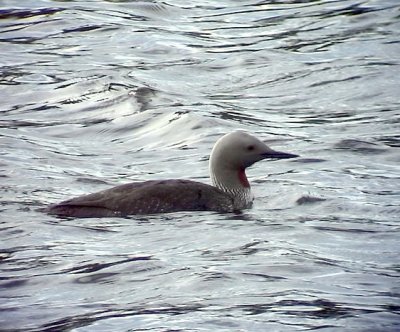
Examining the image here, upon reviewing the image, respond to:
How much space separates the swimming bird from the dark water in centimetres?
13

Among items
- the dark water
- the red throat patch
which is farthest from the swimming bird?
the dark water

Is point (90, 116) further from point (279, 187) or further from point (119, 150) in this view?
point (279, 187)

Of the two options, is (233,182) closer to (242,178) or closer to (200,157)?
(242,178)

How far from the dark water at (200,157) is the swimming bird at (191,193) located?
0.43ft

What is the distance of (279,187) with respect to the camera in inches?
631

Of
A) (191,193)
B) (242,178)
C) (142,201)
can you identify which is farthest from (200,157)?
(142,201)

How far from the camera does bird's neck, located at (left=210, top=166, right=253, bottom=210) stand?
15.2 metres

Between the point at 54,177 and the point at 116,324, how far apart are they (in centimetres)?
570

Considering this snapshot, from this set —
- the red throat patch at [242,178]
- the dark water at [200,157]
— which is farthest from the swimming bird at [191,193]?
the dark water at [200,157]

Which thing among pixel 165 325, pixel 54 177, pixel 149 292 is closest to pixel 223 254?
pixel 149 292

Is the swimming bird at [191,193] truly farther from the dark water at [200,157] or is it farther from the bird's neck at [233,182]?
the dark water at [200,157]

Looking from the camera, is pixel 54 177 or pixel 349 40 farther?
pixel 349 40

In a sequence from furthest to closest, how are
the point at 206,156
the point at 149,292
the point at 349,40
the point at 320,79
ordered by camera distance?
1. the point at 349,40
2. the point at 320,79
3. the point at 206,156
4. the point at 149,292

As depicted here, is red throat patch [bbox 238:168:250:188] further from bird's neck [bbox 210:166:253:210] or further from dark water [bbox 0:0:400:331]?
dark water [bbox 0:0:400:331]
